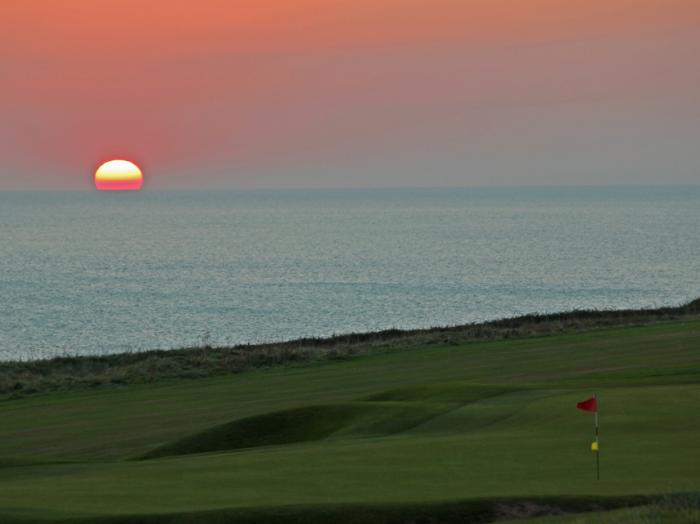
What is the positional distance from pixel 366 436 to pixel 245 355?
24.7 meters

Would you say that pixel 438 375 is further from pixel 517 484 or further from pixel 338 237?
pixel 338 237

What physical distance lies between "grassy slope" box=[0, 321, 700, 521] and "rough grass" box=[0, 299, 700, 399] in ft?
8.53

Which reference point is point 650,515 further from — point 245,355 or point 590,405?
point 245,355

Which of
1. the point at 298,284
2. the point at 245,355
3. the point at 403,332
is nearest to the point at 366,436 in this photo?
the point at 245,355

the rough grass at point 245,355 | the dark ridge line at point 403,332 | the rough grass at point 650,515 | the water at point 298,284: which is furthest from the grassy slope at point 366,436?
the water at point 298,284

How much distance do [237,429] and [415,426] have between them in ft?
14.9

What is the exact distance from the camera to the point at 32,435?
29.2m

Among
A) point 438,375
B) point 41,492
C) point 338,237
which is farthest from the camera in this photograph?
point 338,237

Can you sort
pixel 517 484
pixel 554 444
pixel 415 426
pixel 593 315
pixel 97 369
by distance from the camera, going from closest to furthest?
pixel 517 484
pixel 554 444
pixel 415 426
pixel 97 369
pixel 593 315

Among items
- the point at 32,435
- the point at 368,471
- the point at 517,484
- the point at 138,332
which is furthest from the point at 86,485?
the point at 138,332

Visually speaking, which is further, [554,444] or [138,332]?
[138,332]

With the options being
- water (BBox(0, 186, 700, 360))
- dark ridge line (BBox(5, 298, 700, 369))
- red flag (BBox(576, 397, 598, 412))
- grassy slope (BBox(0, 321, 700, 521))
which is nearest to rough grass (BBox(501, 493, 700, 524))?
grassy slope (BBox(0, 321, 700, 521))

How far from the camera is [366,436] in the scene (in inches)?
901

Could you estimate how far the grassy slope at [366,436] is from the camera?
15531mm
